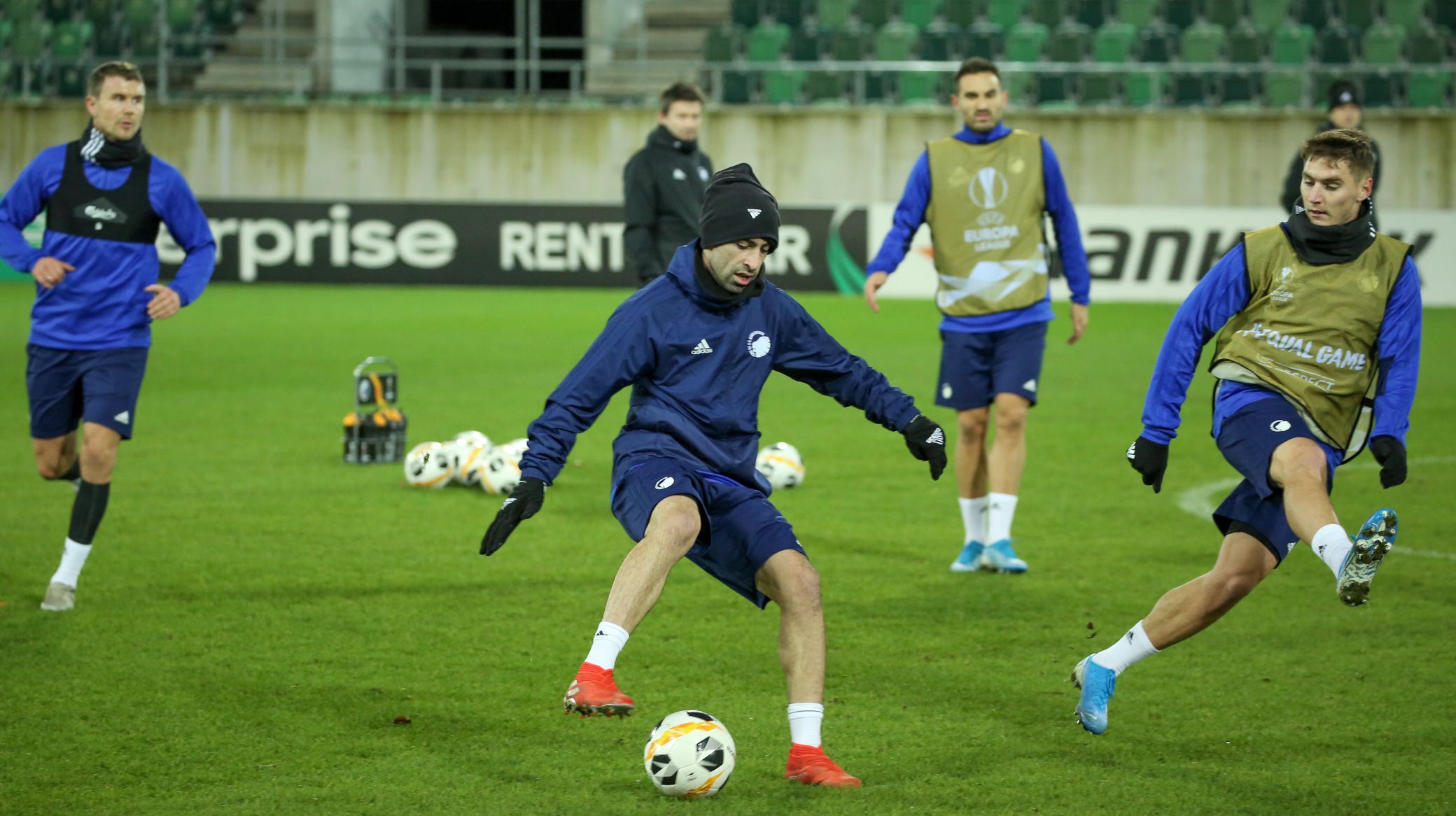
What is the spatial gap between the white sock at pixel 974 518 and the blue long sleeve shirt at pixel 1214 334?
108 inches

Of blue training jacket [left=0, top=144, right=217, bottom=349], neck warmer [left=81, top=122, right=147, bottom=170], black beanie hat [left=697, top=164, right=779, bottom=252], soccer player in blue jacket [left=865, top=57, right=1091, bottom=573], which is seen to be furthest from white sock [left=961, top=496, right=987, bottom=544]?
neck warmer [left=81, top=122, right=147, bottom=170]

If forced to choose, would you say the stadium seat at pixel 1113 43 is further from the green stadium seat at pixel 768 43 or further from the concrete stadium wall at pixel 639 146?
the green stadium seat at pixel 768 43

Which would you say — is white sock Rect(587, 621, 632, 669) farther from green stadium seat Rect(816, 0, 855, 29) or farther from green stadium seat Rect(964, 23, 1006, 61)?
green stadium seat Rect(816, 0, 855, 29)

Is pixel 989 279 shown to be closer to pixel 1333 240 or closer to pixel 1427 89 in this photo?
pixel 1333 240

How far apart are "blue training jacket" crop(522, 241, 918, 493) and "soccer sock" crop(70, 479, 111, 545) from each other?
306 cm

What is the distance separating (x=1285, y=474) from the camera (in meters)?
4.93

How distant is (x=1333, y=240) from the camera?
5.08 m

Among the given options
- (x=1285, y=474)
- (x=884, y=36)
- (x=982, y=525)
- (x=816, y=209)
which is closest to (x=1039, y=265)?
(x=982, y=525)

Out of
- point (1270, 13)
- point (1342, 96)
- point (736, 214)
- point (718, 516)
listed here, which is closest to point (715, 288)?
point (736, 214)

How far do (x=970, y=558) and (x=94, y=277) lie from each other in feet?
13.7

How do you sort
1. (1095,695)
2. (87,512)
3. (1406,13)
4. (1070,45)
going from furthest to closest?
(1406,13) → (1070,45) → (87,512) → (1095,695)

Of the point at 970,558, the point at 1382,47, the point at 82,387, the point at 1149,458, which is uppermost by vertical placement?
the point at 1382,47

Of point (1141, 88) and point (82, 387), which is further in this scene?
point (1141, 88)

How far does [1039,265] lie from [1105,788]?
3667 mm
